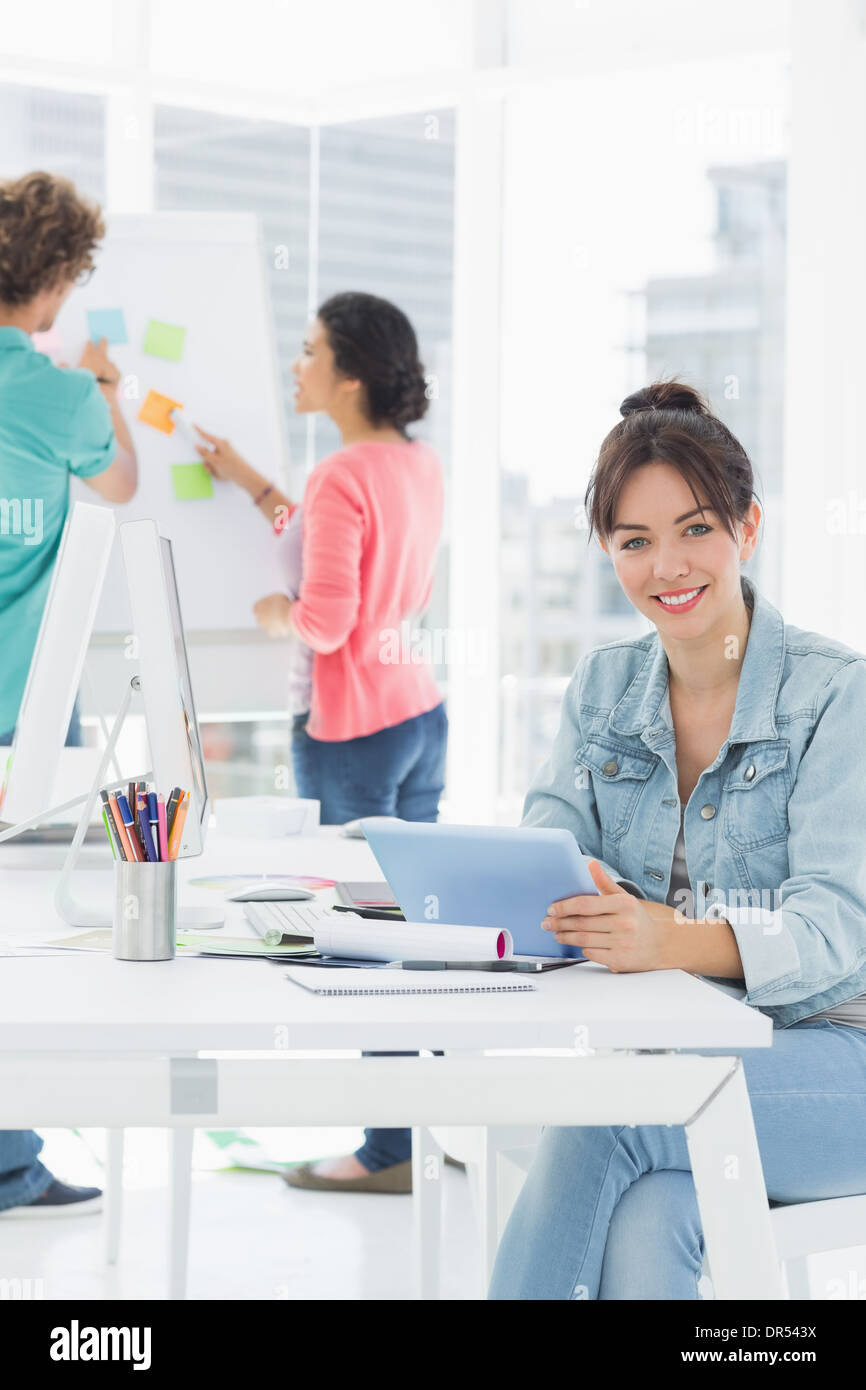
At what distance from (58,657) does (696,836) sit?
700mm

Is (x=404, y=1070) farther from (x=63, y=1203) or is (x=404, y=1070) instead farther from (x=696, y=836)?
(x=63, y=1203)

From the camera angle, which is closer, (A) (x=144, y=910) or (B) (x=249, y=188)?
(A) (x=144, y=910)

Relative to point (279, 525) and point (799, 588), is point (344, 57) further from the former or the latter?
point (799, 588)

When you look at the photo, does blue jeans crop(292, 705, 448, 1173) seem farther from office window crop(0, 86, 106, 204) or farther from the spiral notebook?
the spiral notebook

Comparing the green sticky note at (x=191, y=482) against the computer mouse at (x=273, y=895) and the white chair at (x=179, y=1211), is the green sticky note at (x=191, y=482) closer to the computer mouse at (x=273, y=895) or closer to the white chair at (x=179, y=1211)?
the white chair at (x=179, y=1211)

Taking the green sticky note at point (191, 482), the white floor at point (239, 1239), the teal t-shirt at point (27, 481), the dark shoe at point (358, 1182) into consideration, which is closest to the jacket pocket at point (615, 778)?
the white floor at point (239, 1239)

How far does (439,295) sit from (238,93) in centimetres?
70

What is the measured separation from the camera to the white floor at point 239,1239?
211cm

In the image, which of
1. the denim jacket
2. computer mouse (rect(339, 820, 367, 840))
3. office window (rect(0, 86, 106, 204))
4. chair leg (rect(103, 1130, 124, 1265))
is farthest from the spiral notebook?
office window (rect(0, 86, 106, 204))

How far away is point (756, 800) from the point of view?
150 centimetres

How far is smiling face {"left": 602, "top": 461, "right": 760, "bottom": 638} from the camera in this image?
1.55 m

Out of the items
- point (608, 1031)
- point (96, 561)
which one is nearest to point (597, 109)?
point (96, 561)

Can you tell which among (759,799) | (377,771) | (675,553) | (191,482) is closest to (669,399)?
(675,553)

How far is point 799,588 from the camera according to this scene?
3.15m
